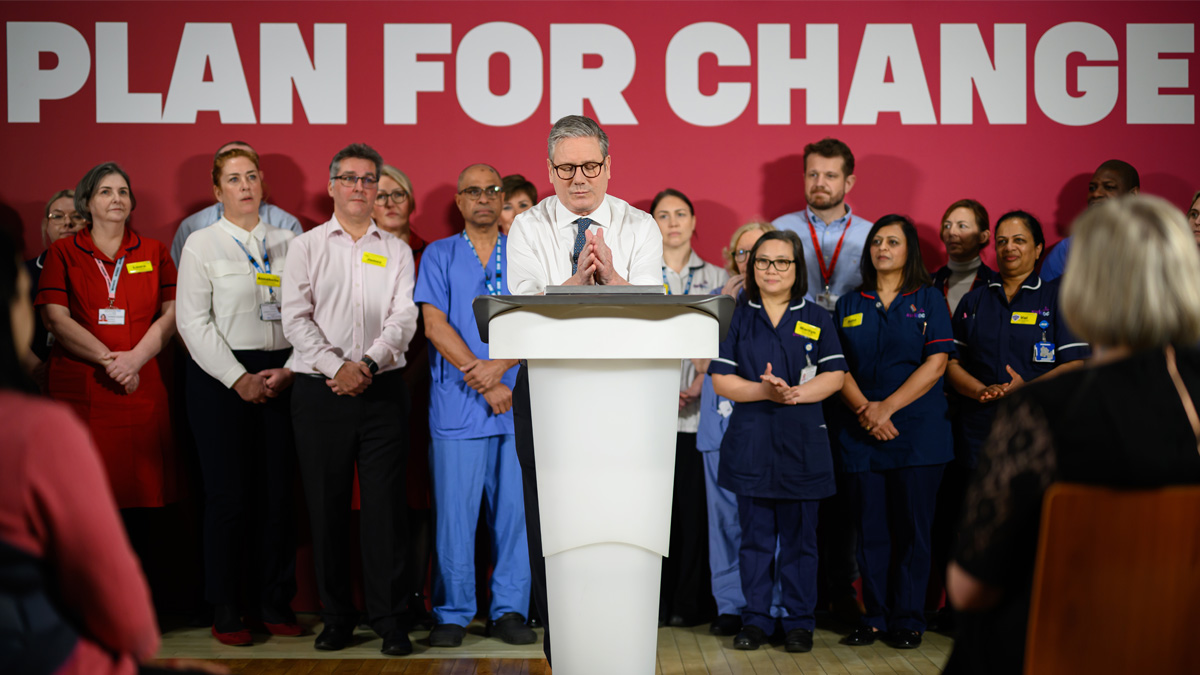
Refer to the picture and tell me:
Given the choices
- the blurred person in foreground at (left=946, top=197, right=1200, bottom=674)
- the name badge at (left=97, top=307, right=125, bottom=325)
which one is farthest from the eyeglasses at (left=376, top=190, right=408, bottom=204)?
the blurred person in foreground at (left=946, top=197, right=1200, bottom=674)

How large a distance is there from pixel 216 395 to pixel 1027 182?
3.93 m

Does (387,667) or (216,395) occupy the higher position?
(216,395)

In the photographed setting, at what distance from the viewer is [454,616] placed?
3.59m

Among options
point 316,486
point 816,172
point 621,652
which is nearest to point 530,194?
point 816,172

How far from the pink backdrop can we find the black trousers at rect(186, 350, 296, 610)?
3.61 feet

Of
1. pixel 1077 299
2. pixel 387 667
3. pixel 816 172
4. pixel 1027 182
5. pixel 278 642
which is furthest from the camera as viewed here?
pixel 1027 182

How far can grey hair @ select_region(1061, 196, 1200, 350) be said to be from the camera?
1190mm

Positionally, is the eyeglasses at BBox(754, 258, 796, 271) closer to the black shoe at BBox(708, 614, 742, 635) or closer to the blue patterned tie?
the blue patterned tie

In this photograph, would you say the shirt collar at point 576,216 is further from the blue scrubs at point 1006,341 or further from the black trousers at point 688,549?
the blue scrubs at point 1006,341

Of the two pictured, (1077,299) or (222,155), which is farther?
(222,155)

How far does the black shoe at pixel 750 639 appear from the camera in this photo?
339cm

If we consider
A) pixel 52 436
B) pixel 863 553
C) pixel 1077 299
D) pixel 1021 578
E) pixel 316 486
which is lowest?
pixel 863 553

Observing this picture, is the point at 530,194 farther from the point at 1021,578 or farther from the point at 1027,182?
the point at 1021,578

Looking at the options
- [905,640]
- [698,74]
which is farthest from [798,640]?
[698,74]
